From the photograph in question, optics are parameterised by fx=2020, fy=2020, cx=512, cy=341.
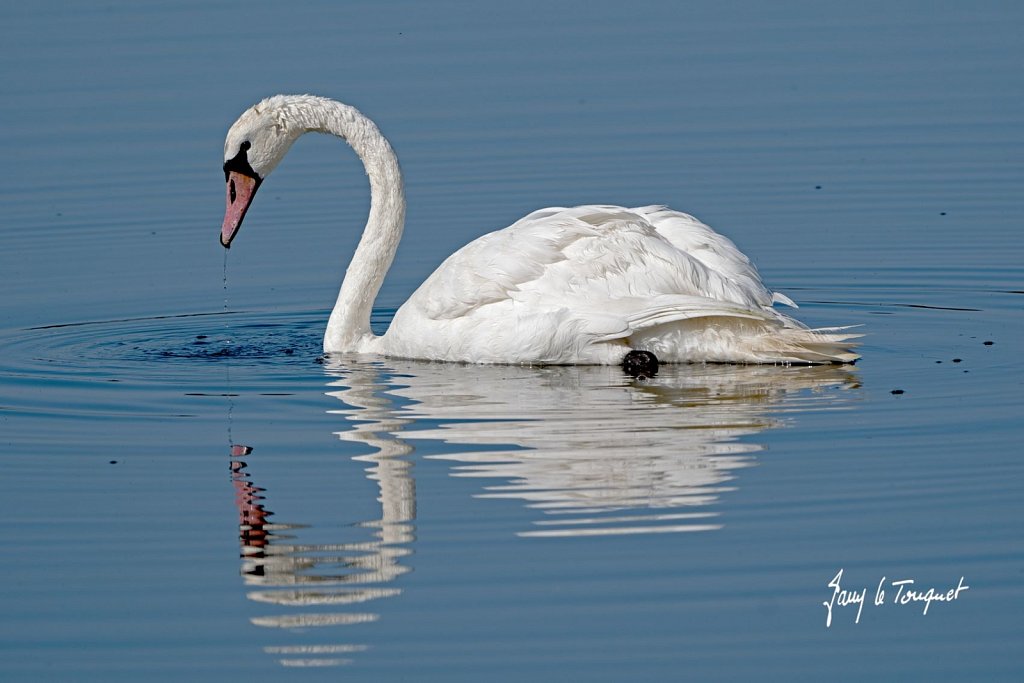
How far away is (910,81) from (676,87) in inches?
104

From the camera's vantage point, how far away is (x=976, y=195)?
18016 millimetres

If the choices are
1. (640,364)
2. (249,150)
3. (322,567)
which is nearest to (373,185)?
(249,150)

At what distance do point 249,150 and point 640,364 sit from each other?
12.0 feet

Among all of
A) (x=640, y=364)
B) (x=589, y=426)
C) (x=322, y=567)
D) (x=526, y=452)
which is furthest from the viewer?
(x=640, y=364)

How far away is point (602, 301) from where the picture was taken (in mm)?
12539

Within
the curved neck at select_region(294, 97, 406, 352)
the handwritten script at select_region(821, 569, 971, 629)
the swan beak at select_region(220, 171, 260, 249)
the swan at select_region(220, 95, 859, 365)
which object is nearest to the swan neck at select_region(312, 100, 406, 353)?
the curved neck at select_region(294, 97, 406, 352)

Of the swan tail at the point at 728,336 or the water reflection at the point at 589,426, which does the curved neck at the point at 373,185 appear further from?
the swan tail at the point at 728,336

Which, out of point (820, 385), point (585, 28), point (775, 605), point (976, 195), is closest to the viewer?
point (775, 605)

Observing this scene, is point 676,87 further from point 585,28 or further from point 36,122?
point 36,122

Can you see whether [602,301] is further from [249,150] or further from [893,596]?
[893,596]

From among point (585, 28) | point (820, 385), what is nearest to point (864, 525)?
point (820, 385)

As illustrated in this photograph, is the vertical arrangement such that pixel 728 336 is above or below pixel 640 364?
above

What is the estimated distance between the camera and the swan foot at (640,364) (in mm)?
12602

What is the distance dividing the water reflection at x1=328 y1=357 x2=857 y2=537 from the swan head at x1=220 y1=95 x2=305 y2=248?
1.52 meters
